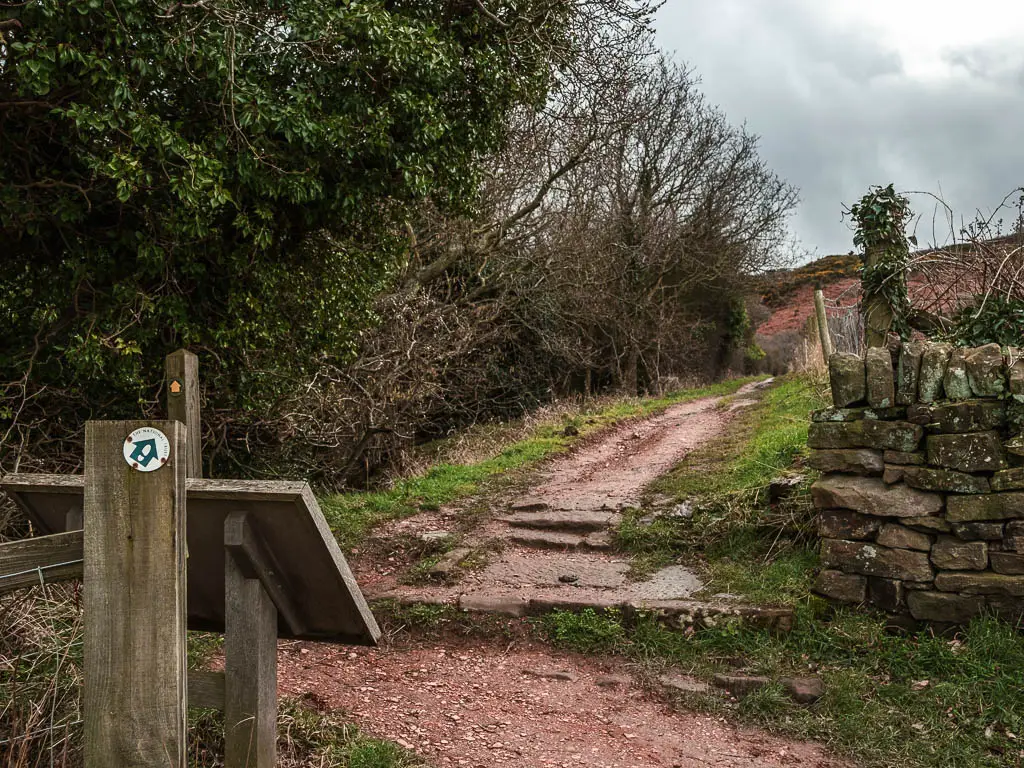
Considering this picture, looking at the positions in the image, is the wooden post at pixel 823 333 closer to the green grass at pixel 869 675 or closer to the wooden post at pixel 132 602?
the green grass at pixel 869 675

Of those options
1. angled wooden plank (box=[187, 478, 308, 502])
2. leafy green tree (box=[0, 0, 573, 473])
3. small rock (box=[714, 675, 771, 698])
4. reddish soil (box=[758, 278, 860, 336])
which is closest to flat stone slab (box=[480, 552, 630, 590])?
small rock (box=[714, 675, 771, 698])

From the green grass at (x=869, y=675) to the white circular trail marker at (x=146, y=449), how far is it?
140 inches

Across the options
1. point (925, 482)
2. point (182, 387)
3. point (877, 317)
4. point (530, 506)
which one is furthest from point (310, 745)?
point (877, 317)

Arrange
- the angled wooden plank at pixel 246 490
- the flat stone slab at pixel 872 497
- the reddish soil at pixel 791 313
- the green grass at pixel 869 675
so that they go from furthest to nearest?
the reddish soil at pixel 791 313 → the flat stone slab at pixel 872 497 → the green grass at pixel 869 675 → the angled wooden plank at pixel 246 490

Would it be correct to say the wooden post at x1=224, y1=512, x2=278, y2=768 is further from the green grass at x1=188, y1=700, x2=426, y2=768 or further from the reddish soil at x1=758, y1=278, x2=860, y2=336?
the reddish soil at x1=758, y1=278, x2=860, y2=336

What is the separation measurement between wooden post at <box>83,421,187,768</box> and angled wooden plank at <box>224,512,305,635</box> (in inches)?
9.9

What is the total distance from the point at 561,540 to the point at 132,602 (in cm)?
530

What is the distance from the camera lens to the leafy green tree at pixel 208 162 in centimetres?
507

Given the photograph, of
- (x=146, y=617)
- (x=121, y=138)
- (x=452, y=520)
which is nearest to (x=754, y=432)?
(x=452, y=520)

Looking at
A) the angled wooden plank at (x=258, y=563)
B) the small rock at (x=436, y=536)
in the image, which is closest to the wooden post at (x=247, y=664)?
the angled wooden plank at (x=258, y=563)

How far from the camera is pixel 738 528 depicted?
21.3 ft

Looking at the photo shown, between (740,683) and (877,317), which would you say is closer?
(740,683)

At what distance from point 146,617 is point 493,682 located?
3.06 m

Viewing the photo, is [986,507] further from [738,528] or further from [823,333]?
[823,333]
